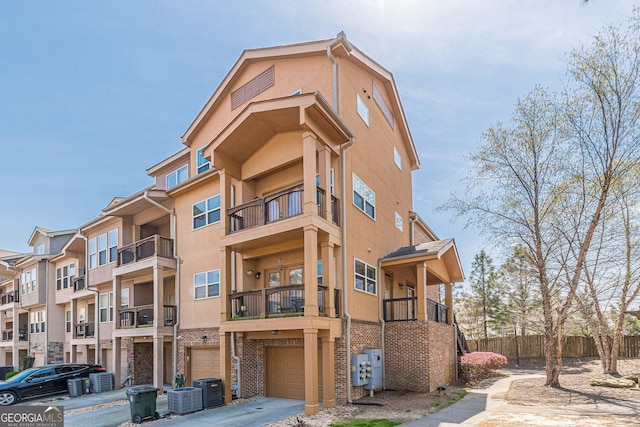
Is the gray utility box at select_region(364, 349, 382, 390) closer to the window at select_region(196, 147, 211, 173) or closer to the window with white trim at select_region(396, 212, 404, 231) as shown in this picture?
the window with white trim at select_region(396, 212, 404, 231)

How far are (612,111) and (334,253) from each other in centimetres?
1048

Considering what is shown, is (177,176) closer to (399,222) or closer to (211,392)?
(399,222)

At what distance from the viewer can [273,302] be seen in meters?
15.1

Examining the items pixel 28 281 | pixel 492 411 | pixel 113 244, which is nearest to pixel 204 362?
pixel 113 244

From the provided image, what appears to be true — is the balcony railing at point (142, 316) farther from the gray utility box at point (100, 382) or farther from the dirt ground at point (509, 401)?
the dirt ground at point (509, 401)

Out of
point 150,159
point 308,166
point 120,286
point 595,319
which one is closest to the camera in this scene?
point 308,166

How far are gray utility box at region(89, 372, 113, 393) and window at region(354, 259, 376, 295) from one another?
1222 centimetres

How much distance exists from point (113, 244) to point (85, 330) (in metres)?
5.71

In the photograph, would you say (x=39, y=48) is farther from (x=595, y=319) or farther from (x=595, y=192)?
(x=595, y=319)

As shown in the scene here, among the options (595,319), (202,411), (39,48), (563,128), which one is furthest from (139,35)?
(595,319)

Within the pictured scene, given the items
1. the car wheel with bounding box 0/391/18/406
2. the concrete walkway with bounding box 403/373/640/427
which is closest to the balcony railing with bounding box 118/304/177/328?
the car wheel with bounding box 0/391/18/406

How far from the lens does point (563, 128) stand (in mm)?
16609

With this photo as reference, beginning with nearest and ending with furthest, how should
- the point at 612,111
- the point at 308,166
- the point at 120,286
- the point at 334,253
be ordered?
the point at 308,166 < the point at 334,253 < the point at 612,111 < the point at 120,286

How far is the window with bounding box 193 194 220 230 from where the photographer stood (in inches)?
707
